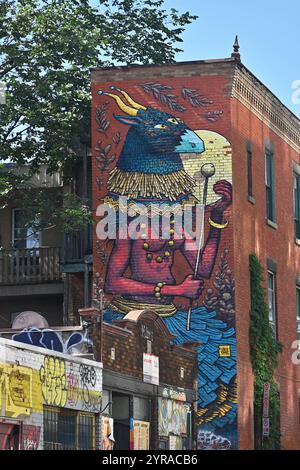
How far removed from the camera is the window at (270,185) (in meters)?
39.2

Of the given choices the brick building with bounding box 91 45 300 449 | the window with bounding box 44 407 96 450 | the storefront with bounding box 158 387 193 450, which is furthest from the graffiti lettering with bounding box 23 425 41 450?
the brick building with bounding box 91 45 300 449

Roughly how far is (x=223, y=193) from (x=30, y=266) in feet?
27.5

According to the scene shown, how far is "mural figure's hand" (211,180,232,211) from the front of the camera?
116ft

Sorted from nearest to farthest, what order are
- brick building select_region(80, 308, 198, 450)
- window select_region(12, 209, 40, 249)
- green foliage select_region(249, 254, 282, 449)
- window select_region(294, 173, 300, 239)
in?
brick building select_region(80, 308, 198, 450) < green foliage select_region(249, 254, 282, 449) < window select_region(12, 209, 40, 249) < window select_region(294, 173, 300, 239)

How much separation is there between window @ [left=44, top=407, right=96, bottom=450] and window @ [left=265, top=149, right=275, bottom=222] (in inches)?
567

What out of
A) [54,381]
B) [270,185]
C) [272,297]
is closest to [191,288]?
[272,297]

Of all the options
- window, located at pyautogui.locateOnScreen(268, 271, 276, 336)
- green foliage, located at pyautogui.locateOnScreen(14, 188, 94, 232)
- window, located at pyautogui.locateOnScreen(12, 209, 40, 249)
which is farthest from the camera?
window, located at pyautogui.locateOnScreen(12, 209, 40, 249)

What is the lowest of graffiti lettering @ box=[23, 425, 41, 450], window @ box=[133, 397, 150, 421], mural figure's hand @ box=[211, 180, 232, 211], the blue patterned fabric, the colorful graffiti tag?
graffiti lettering @ box=[23, 425, 41, 450]

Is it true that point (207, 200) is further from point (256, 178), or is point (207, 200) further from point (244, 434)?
point (244, 434)

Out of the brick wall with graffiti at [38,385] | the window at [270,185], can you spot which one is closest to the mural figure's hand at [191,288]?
the window at [270,185]

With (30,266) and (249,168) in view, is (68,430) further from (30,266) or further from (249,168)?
(30,266)

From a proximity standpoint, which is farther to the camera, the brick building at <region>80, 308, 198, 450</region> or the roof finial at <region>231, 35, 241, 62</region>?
the roof finial at <region>231, 35, 241, 62</region>

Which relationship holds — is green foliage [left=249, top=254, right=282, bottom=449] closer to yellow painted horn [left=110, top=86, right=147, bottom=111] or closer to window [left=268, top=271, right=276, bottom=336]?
window [left=268, top=271, right=276, bottom=336]
